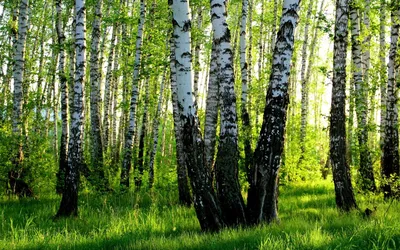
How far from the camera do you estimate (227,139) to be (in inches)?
282

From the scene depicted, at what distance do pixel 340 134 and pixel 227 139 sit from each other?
2.87 m

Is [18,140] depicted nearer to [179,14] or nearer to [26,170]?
[26,170]

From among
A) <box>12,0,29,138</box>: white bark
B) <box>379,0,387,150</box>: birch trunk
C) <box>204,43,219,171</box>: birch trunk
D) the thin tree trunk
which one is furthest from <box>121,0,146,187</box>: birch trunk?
<box>379,0,387,150</box>: birch trunk

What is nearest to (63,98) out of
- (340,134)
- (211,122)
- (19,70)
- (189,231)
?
(19,70)

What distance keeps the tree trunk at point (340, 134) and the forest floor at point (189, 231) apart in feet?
1.32

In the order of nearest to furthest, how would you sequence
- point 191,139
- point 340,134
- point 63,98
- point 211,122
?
point 191,139 → point 340,134 → point 211,122 → point 63,98

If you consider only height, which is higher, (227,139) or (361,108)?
(361,108)

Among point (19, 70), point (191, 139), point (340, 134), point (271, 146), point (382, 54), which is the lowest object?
point (271, 146)

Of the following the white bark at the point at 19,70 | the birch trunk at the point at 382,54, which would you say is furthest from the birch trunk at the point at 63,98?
the birch trunk at the point at 382,54

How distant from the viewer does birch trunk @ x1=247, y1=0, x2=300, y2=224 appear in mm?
6852

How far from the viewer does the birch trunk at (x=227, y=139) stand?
6848 mm

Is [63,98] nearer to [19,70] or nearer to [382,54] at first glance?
[19,70]

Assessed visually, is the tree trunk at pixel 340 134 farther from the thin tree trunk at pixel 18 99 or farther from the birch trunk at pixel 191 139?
the thin tree trunk at pixel 18 99

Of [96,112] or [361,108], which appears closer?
[361,108]
